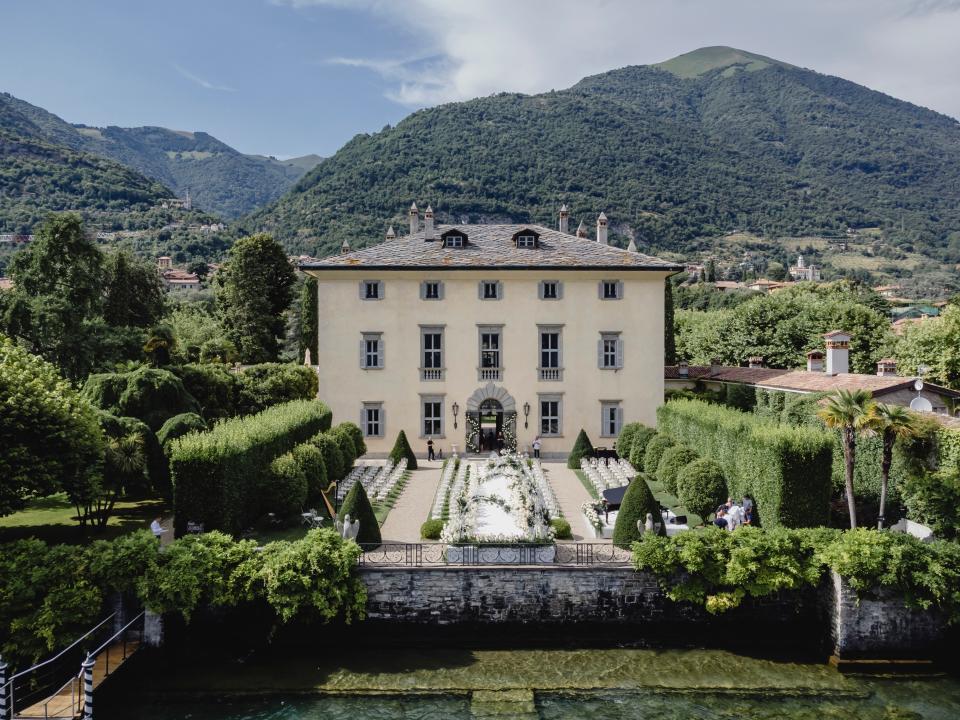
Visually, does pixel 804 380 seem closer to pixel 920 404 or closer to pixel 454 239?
pixel 920 404

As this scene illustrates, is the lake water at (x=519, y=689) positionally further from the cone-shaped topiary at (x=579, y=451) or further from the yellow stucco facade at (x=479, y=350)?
the yellow stucco facade at (x=479, y=350)

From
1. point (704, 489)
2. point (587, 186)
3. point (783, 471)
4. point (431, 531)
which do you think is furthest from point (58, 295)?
point (587, 186)

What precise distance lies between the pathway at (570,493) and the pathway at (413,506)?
16.4 ft

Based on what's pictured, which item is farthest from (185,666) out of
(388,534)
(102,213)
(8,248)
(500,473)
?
(102,213)

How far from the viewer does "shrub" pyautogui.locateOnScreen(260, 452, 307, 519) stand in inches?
884

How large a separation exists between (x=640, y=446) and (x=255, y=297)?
1358 inches

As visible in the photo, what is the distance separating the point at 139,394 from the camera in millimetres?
26359

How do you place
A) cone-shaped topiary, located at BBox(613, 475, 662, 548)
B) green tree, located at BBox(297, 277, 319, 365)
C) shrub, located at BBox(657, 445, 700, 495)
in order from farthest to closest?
green tree, located at BBox(297, 277, 319, 365) < shrub, located at BBox(657, 445, 700, 495) < cone-shaped topiary, located at BBox(613, 475, 662, 548)

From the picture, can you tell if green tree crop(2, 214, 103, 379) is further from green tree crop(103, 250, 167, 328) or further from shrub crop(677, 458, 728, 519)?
shrub crop(677, 458, 728, 519)

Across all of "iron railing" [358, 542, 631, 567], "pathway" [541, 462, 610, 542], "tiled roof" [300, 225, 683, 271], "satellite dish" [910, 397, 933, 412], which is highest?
"tiled roof" [300, 225, 683, 271]

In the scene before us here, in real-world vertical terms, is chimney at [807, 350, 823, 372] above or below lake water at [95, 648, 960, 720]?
above

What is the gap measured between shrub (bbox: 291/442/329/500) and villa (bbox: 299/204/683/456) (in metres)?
10.2

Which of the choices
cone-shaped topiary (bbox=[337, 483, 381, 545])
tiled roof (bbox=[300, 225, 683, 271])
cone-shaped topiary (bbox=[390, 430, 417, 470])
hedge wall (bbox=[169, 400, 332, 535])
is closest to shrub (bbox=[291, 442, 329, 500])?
hedge wall (bbox=[169, 400, 332, 535])

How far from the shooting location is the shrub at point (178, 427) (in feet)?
80.1
